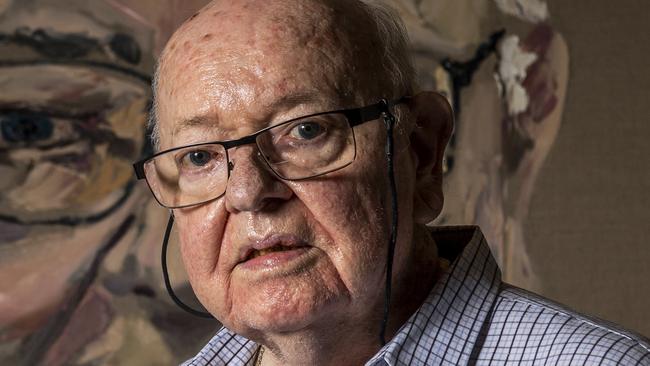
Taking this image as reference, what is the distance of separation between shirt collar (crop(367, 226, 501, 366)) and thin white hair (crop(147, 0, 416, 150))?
0.24 metres

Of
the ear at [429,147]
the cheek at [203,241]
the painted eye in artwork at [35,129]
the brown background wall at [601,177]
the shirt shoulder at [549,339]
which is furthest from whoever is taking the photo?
the brown background wall at [601,177]

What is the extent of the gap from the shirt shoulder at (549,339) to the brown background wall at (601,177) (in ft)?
4.86

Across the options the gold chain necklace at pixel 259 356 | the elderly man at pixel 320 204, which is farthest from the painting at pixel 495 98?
the elderly man at pixel 320 204

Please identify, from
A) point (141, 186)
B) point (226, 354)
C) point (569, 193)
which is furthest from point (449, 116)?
point (569, 193)

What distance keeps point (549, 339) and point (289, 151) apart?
420mm

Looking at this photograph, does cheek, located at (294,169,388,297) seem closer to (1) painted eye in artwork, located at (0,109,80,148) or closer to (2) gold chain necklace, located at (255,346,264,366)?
(2) gold chain necklace, located at (255,346,264,366)

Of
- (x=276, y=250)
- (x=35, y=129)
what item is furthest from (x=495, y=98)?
(x=276, y=250)

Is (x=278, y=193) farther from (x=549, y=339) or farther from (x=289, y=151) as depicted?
(x=549, y=339)

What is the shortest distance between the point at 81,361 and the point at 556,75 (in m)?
1.51

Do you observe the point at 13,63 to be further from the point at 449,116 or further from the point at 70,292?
the point at 449,116

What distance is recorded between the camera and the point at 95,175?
2484 mm

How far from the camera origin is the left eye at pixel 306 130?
132 cm

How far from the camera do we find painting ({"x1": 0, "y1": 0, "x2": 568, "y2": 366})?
7.92 feet

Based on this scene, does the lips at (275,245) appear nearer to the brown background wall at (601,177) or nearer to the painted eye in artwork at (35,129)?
the painted eye in artwork at (35,129)
